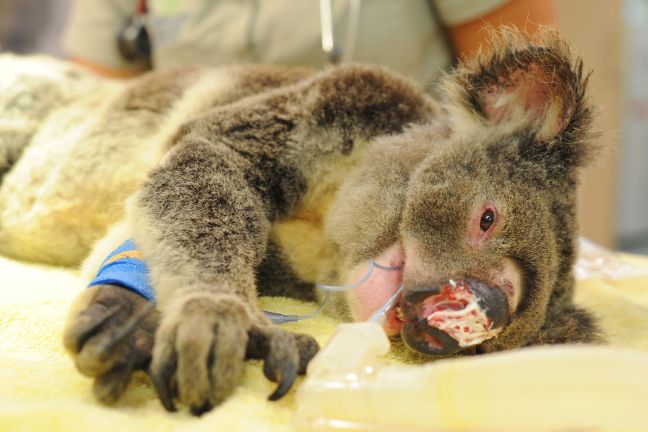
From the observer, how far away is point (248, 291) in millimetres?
1330

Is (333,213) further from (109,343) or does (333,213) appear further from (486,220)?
(109,343)

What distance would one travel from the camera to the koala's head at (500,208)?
131cm

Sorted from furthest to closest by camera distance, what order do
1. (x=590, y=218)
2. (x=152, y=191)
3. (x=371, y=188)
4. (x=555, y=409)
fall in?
(x=590, y=218) → (x=371, y=188) → (x=152, y=191) → (x=555, y=409)

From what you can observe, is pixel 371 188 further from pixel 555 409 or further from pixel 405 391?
pixel 555 409

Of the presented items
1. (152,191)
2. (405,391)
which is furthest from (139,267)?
(405,391)

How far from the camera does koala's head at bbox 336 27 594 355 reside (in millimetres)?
1313

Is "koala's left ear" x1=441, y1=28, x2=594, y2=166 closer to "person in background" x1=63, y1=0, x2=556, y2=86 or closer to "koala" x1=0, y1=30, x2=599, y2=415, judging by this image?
"koala" x1=0, y1=30, x2=599, y2=415

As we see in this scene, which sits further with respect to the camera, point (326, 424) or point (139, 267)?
point (139, 267)

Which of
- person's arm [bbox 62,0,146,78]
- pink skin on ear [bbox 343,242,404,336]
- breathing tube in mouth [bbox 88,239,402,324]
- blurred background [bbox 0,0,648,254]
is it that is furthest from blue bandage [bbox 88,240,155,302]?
person's arm [bbox 62,0,146,78]

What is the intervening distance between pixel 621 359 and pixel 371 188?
86cm

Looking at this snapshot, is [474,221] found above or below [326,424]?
above

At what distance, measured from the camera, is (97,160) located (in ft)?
6.84

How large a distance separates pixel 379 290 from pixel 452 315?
0.69 ft

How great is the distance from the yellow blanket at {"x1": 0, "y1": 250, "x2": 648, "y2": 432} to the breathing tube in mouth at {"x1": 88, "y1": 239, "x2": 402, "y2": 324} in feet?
0.34
